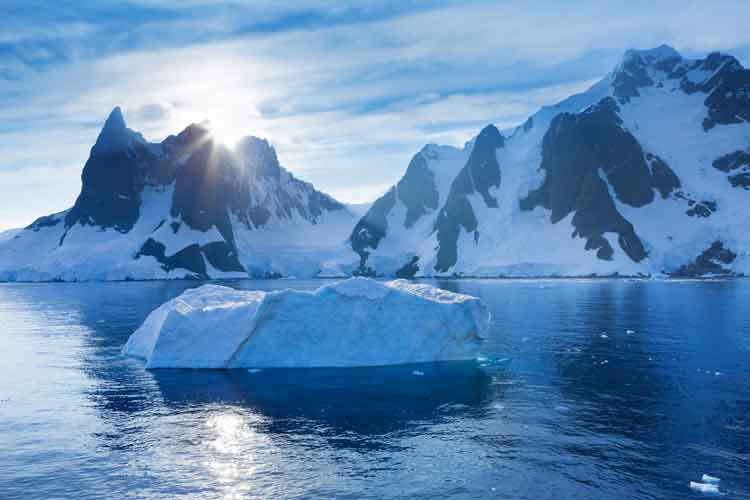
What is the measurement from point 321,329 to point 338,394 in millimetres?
8567

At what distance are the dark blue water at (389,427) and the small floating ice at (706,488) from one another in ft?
1.01

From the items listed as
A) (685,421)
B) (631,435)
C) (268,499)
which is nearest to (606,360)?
(685,421)

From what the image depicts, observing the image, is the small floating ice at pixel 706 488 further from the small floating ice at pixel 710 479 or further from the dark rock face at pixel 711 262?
the dark rock face at pixel 711 262

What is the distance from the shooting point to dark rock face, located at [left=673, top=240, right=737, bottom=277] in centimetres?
17788

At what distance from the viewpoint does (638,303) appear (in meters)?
78.6

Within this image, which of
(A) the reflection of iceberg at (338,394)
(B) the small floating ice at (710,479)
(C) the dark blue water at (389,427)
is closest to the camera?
(B) the small floating ice at (710,479)

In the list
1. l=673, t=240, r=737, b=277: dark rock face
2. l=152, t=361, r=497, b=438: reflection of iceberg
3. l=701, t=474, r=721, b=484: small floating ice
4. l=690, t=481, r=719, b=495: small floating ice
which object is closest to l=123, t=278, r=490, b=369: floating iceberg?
l=152, t=361, r=497, b=438: reflection of iceberg

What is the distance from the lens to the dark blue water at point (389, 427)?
58.3ft

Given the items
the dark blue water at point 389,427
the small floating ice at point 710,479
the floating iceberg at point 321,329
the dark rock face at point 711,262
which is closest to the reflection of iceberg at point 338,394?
the dark blue water at point 389,427

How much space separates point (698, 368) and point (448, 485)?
23.2 meters

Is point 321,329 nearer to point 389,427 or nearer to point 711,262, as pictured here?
point 389,427

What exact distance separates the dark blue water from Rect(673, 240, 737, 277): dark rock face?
155373 millimetres

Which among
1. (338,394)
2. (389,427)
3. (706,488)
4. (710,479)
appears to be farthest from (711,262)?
(706,488)

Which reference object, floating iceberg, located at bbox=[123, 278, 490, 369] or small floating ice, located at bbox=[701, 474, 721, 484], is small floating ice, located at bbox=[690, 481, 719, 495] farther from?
floating iceberg, located at bbox=[123, 278, 490, 369]
